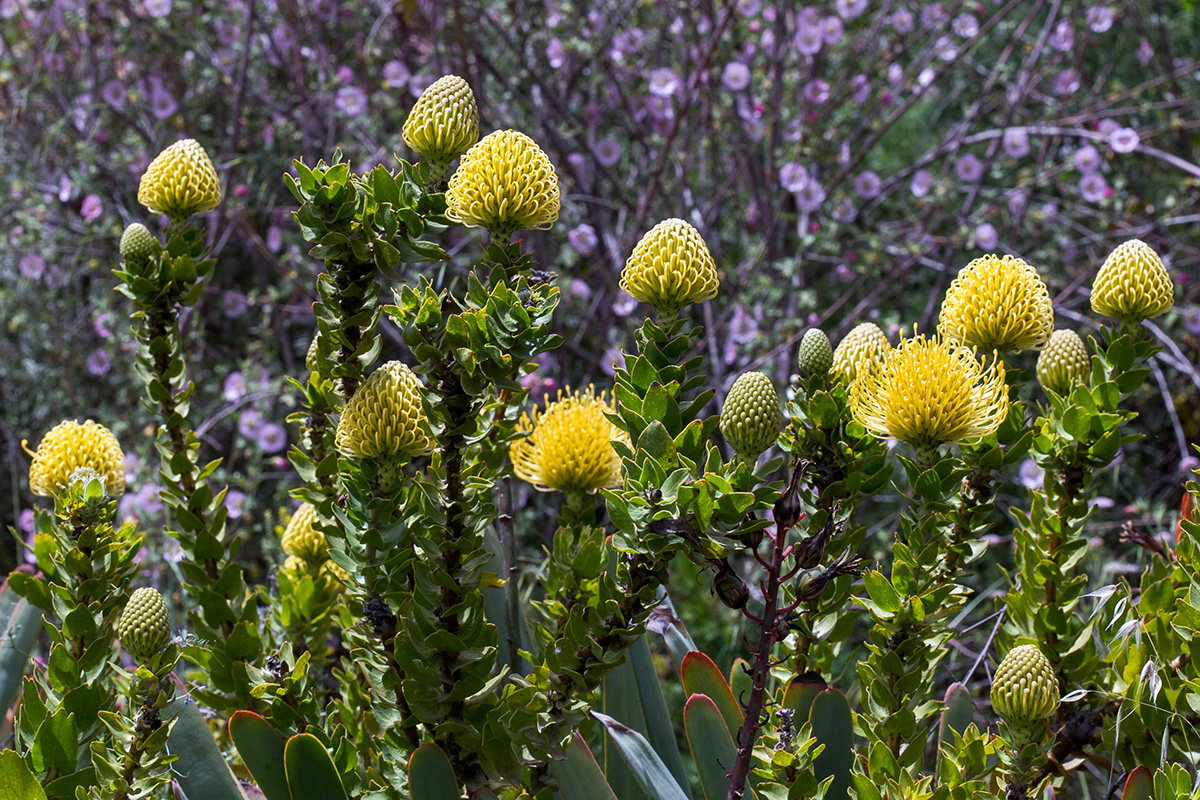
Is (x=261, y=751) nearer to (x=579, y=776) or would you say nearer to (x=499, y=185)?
(x=579, y=776)

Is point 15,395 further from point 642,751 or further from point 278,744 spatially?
point 642,751

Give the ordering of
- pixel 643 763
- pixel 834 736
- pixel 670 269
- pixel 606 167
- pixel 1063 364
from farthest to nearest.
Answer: pixel 606 167 → pixel 1063 364 → pixel 834 736 → pixel 643 763 → pixel 670 269

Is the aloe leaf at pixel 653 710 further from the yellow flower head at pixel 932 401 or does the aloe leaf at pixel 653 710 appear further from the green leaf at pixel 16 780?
the green leaf at pixel 16 780

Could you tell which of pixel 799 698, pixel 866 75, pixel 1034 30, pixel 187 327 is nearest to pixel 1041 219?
pixel 866 75

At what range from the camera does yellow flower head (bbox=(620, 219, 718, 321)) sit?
44.6 inches

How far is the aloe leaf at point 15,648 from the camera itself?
5.50 feet

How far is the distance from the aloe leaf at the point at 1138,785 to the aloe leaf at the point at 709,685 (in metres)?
0.52

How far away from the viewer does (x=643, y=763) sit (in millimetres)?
1230

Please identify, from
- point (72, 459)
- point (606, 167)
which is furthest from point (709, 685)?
point (606, 167)

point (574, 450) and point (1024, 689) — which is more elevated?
point (574, 450)

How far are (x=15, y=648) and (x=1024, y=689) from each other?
1653 mm

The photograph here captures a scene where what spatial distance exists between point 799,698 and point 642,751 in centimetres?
25

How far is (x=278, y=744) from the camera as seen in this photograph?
1.26 metres

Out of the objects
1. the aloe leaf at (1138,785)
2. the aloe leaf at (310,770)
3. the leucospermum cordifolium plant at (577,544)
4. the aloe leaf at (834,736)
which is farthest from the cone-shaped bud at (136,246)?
the aloe leaf at (1138,785)
